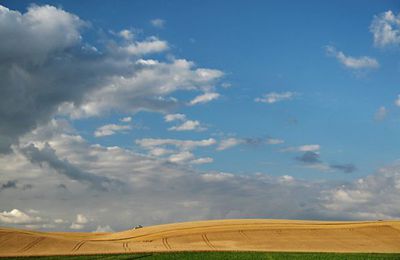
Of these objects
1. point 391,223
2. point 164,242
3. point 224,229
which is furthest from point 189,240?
point 391,223

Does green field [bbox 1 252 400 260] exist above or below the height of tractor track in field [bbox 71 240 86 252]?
below

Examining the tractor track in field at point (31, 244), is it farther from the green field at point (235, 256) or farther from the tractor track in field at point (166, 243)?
the tractor track in field at point (166, 243)

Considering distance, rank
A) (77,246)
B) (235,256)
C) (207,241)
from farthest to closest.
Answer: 1. (207,241)
2. (77,246)
3. (235,256)

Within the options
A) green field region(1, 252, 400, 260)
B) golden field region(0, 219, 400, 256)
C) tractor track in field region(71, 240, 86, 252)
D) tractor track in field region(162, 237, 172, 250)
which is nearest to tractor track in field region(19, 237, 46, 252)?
golden field region(0, 219, 400, 256)

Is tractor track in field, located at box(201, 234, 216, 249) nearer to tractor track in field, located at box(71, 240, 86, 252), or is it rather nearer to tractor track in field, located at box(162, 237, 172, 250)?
tractor track in field, located at box(162, 237, 172, 250)

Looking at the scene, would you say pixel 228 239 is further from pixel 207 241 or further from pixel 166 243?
pixel 166 243

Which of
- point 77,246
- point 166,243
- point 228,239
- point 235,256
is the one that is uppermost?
point 228,239

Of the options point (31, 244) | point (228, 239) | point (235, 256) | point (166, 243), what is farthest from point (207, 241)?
point (31, 244)

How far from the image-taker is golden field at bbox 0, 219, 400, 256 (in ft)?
186

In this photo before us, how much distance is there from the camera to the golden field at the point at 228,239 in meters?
56.8

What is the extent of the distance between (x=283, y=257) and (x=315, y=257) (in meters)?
2.84

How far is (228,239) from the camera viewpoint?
64.4m

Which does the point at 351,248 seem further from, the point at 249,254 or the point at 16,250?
the point at 16,250

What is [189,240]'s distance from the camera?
6512cm
